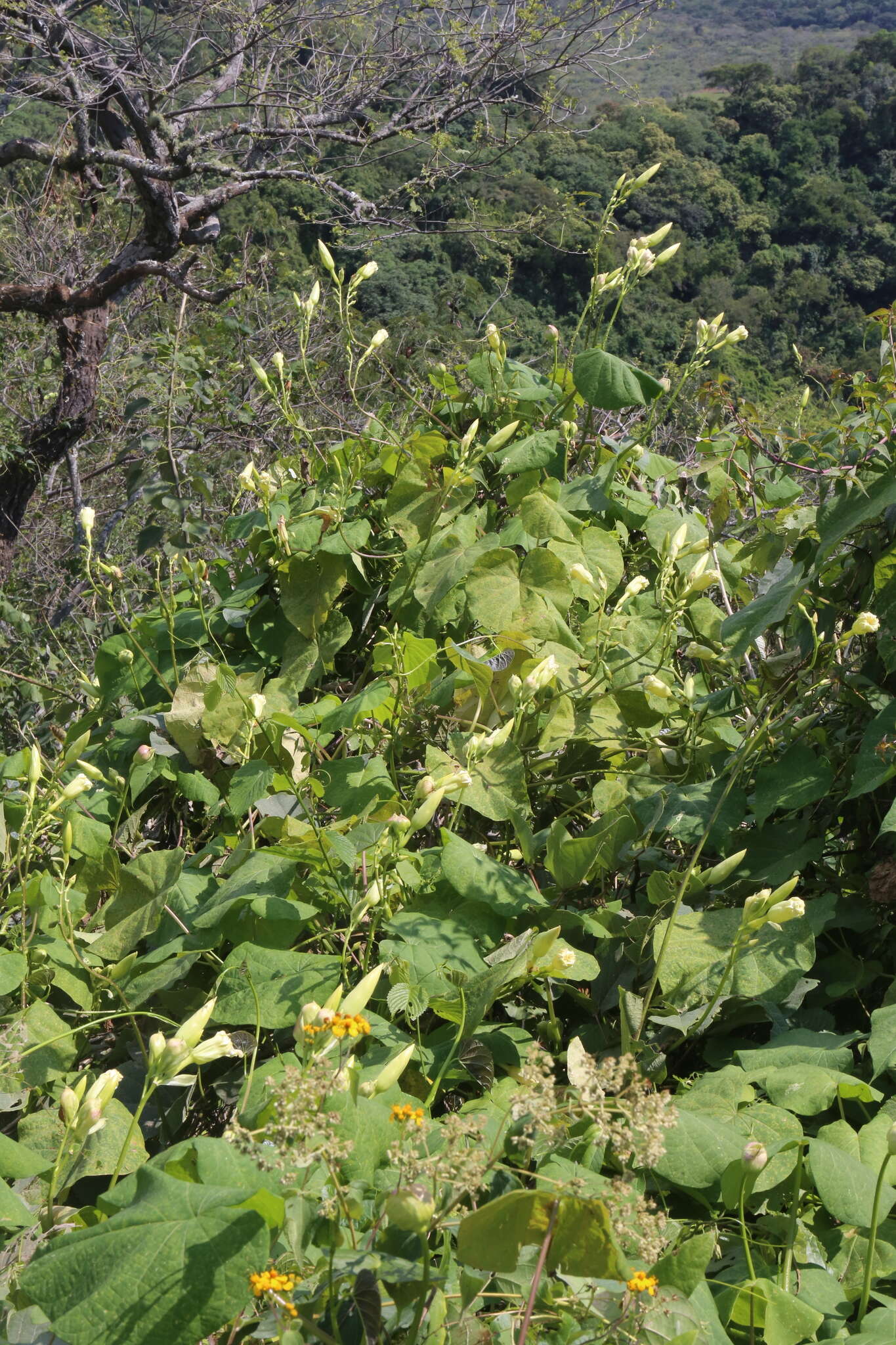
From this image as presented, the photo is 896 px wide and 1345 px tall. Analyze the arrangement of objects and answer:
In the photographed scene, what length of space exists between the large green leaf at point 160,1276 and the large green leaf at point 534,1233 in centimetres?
15

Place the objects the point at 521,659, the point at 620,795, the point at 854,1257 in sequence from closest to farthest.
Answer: the point at 854,1257
the point at 620,795
the point at 521,659

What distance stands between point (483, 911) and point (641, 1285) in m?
0.56

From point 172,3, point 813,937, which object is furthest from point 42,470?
point 813,937

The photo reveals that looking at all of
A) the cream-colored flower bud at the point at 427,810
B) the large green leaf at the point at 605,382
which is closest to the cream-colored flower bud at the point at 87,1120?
the cream-colored flower bud at the point at 427,810

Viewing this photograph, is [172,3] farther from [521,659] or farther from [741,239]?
[741,239]

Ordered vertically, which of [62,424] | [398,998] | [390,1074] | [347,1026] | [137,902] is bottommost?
[62,424]

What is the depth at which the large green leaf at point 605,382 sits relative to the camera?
1.71 meters

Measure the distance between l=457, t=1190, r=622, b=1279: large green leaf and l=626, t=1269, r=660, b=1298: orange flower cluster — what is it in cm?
2

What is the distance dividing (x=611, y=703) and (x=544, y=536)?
0.31 m

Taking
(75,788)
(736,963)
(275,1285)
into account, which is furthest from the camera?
(75,788)

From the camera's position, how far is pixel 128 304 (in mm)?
8867

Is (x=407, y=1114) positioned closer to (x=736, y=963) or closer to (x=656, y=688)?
(x=736, y=963)

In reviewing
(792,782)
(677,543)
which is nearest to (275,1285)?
(792,782)

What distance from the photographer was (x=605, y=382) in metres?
1.71
